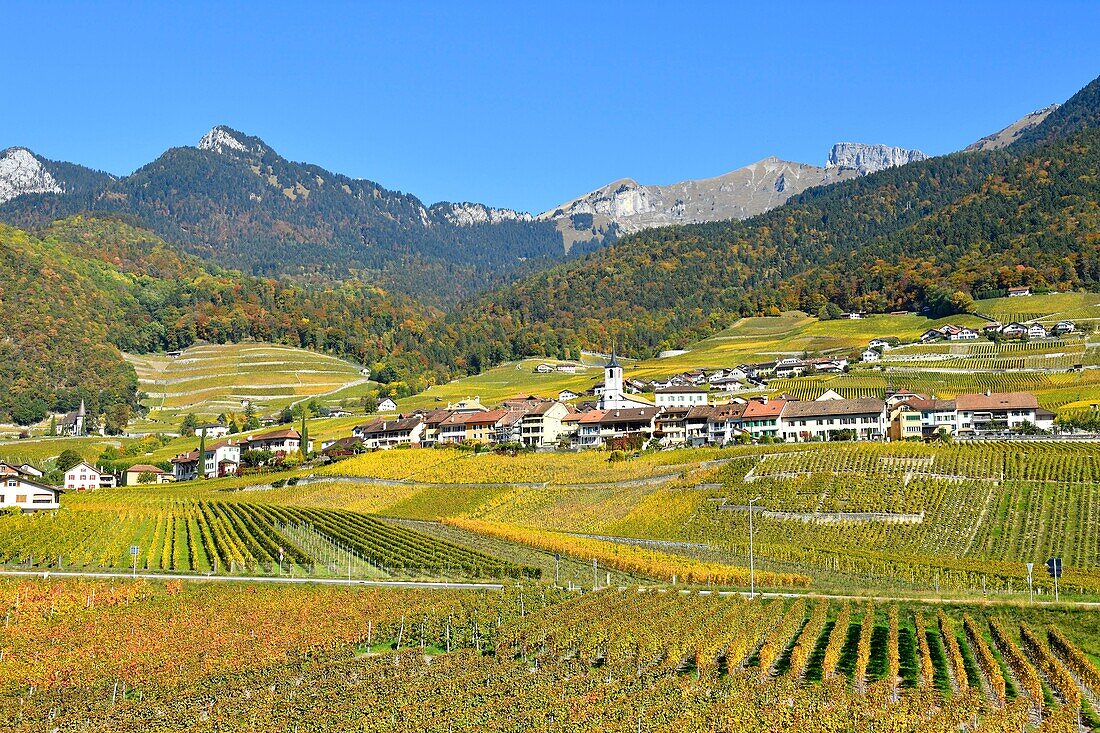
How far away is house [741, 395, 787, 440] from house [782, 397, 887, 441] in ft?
2.44

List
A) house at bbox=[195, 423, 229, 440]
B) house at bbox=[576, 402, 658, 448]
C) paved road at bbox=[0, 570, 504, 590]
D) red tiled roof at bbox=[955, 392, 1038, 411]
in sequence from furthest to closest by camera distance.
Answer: house at bbox=[195, 423, 229, 440]
house at bbox=[576, 402, 658, 448]
red tiled roof at bbox=[955, 392, 1038, 411]
paved road at bbox=[0, 570, 504, 590]

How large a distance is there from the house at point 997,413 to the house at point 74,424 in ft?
376

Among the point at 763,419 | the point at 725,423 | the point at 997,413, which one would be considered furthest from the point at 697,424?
the point at 997,413

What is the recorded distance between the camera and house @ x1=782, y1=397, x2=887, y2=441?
9869cm

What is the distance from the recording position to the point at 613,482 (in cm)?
8900

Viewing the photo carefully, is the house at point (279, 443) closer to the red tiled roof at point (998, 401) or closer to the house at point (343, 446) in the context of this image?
the house at point (343, 446)

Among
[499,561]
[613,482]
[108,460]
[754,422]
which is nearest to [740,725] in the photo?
[499,561]

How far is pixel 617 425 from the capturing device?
114 meters

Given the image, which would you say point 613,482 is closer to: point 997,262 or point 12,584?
point 12,584

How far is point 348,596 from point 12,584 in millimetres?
16234

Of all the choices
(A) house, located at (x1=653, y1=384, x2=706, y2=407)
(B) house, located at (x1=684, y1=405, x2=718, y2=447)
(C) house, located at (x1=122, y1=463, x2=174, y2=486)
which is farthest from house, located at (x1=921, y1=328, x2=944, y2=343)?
(C) house, located at (x1=122, y1=463, x2=174, y2=486)

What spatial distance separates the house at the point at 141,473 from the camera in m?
123

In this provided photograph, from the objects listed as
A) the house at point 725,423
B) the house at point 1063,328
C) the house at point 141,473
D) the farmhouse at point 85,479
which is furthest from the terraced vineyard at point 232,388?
the house at point 1063,328

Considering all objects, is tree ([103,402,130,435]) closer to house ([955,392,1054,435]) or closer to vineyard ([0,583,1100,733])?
house ([955,392,1054,435])
